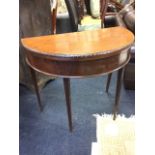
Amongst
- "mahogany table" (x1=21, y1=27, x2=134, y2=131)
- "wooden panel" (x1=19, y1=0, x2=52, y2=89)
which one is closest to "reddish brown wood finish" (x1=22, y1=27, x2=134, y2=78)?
"mahogany table" (x1=21, y1=27, x2=134, y2=131)

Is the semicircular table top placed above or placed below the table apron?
above

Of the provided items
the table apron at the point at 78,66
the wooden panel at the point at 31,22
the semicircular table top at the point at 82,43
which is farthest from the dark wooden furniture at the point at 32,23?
the table apron at the point at 78,66

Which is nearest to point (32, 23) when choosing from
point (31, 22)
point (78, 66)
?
point (31, 22)

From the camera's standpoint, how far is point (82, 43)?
1.25 metres

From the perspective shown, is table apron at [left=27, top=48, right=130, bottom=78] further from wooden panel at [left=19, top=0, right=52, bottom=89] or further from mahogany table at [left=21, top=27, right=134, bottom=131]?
wooden panel at [left=19, top=0, right=52, bottom=89]

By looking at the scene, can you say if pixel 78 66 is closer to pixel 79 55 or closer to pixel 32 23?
pixel 79 55

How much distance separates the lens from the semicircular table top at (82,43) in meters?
1.14

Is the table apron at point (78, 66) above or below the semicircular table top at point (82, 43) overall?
below

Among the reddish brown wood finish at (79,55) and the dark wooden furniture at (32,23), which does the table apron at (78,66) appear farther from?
the dark wooden furniture at (32,23)

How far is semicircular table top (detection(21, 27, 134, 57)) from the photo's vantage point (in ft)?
3.75

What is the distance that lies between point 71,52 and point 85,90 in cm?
95

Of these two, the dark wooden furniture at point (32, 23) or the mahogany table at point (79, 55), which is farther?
the dark wooden furniture at point (32, 23)
